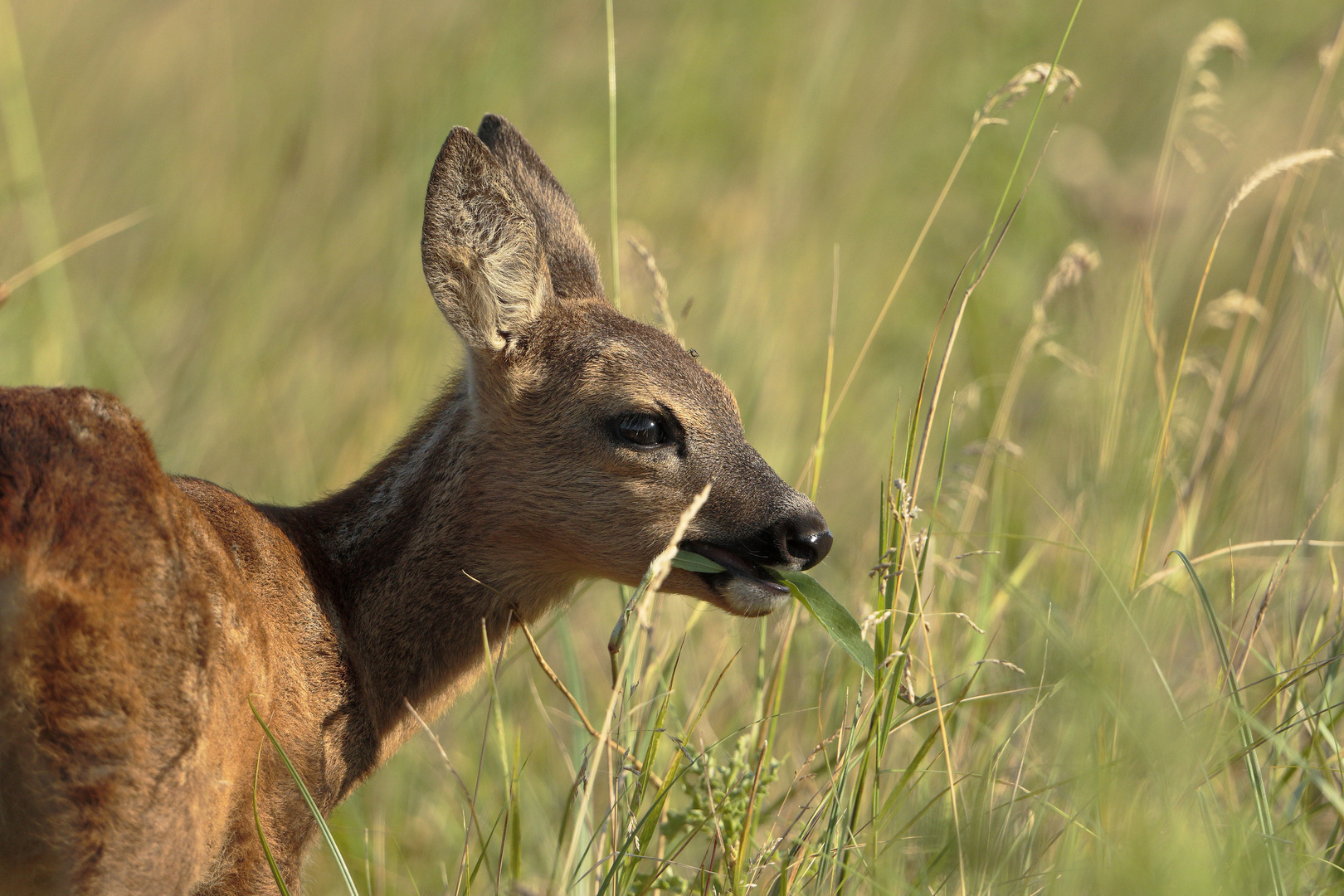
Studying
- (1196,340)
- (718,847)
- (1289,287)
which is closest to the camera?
(718,847)

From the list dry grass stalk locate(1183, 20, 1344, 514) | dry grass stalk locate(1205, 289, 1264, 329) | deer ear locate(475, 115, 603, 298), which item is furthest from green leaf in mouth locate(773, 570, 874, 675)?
dry grass stalk locate(1205, 289, 1264, 329)

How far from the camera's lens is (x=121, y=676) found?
2.78 m

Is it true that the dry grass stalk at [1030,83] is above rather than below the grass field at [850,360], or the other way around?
above

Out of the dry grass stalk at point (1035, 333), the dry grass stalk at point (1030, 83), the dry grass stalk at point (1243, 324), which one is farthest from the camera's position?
the dry grass stalk at point (1243, 324)

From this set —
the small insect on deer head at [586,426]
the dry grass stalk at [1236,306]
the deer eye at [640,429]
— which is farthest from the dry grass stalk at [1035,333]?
the deer eye at [640,429]

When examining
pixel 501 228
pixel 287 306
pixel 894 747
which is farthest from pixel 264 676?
pixel 287 306

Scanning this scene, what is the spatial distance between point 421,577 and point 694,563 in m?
0.96

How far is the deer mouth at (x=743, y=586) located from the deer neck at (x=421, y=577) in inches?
24.1

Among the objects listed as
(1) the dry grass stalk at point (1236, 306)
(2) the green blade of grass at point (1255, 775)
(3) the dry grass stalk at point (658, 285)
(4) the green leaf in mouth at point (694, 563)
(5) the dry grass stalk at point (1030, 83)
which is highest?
(5) the dry grass stalk at point (1030, 83)

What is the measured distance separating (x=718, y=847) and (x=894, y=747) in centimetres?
110

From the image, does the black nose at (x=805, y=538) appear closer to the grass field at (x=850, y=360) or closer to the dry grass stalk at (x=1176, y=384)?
the grass field at (x=850, y=360)

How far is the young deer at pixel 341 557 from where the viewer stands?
278 centimetres

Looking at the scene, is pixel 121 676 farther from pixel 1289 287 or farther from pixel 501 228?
pixel 1289 287

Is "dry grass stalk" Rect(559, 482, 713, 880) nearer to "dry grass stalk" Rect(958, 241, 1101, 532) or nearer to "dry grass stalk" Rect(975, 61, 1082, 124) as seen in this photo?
"dry grass stalk" Rect(975, 61, 1082, 124)
